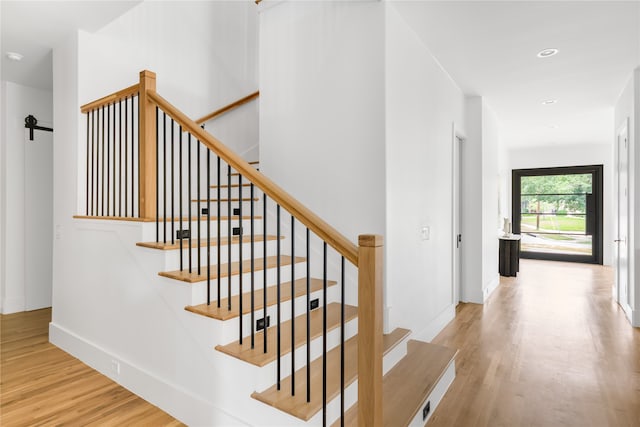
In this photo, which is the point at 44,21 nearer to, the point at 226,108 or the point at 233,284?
the point at 226,108

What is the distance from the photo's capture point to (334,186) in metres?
2.93

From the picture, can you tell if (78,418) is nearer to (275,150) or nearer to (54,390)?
(54,390)

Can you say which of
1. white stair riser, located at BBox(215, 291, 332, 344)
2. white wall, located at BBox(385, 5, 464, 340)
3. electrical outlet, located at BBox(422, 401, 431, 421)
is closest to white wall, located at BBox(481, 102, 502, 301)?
white wall, located at BBox(385, 5, 464, 340)

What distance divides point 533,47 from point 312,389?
3.47m

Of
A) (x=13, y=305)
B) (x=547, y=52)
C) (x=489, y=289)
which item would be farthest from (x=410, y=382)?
(x=13, y=305)

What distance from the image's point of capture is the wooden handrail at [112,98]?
265 centimetres

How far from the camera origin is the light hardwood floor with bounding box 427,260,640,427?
7.63 feet

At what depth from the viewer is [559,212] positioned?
8703 millimetres

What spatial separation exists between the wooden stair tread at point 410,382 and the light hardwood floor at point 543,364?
8.1 inches

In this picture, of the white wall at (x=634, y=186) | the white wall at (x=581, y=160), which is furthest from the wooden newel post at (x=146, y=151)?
the white wall at (x=581, y=160)

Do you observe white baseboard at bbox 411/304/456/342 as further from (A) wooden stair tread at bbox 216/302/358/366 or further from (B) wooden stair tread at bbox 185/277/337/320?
(B) wooden stair tread at bbox 185/277/337/320

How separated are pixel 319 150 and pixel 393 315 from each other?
1444mm

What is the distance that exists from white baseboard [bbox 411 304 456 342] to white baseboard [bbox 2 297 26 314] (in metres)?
4.54

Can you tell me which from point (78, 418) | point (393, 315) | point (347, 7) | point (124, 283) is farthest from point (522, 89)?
point (78, 418)
